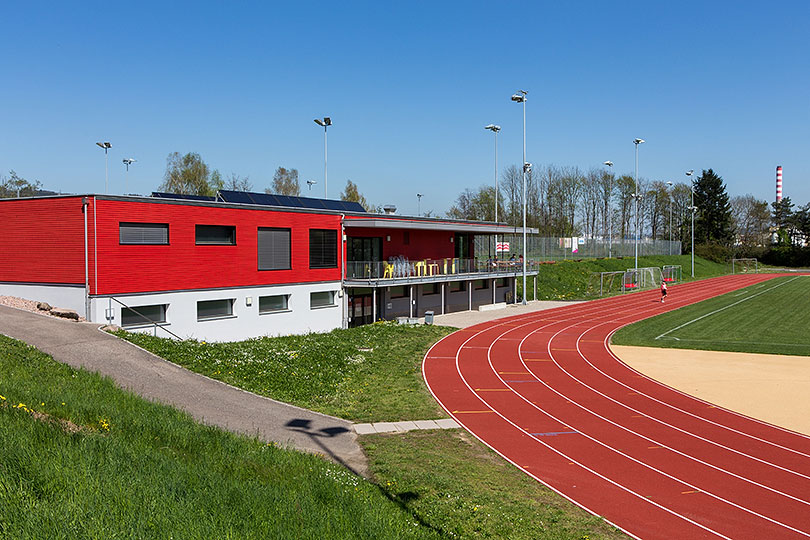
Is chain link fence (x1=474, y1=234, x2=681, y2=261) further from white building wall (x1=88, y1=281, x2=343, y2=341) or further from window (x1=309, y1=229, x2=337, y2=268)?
white building wall (x1=88, y1=281, x2=343, y2=341)

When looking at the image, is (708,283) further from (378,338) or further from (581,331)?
(378,338)

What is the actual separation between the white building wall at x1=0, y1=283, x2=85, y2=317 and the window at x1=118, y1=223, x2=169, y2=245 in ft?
8.13

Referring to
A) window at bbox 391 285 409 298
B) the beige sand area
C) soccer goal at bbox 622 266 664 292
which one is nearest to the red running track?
the beige sand area

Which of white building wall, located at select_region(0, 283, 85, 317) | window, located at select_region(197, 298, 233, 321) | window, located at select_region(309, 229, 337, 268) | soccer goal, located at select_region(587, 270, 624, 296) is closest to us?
white building wall, located at select_region(0, 283, 85, 317)

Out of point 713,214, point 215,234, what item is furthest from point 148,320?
point 713,214

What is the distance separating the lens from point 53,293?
23188mm

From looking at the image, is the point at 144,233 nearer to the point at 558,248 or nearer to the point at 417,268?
the point at 417,268

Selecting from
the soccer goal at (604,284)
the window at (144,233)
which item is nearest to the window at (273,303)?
the window at (144,233)

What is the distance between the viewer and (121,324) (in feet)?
Answer: 75.3

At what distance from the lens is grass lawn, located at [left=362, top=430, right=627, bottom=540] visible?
9141mm

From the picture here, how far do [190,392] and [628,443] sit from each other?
11007 mm

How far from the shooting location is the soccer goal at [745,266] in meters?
89.1

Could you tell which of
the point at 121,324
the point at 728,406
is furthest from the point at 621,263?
the point at 121,324

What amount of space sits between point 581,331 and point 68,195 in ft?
82.9
